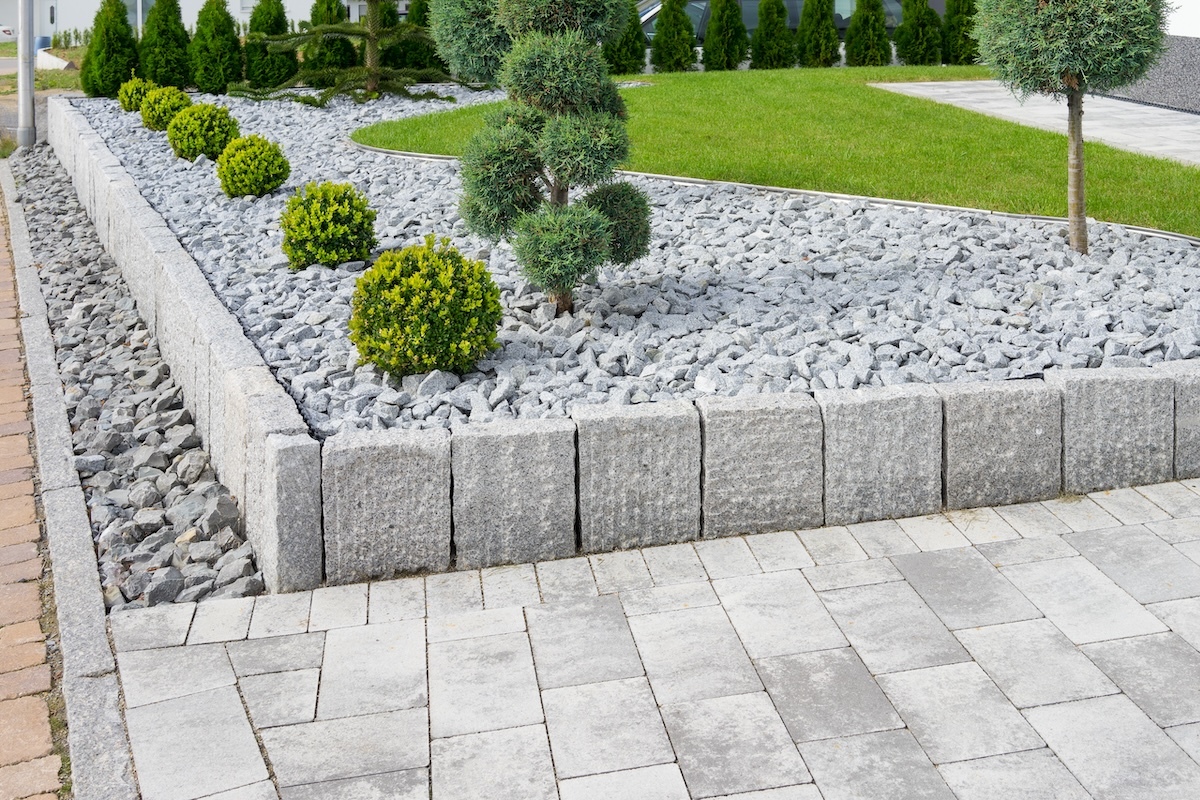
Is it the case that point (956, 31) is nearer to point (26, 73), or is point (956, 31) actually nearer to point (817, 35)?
point (817, 35)

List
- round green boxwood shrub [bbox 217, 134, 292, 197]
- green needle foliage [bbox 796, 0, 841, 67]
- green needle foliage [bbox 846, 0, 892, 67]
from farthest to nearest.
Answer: green needle foliage [bbox 796, 0, 841, 67] < green needle foliage [bbox 846, 0, 892, 67] < round green boxwood shrub [bbox 217, 134, 292, 197]

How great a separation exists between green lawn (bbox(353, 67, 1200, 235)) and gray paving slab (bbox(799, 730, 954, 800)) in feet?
11.8

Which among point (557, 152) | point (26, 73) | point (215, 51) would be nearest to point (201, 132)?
point (26, 73)

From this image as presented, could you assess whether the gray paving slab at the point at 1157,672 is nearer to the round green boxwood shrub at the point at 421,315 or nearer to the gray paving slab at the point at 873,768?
the gray paving slab at the point at 873,768

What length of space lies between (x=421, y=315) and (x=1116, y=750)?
3026mm

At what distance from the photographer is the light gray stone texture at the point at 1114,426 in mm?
4820

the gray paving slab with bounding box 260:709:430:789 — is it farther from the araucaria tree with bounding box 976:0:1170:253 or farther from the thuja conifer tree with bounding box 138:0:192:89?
the thuja conifer tree with bounding box 138:0:192:89

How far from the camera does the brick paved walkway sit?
3.45m

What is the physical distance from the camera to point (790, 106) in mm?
12570

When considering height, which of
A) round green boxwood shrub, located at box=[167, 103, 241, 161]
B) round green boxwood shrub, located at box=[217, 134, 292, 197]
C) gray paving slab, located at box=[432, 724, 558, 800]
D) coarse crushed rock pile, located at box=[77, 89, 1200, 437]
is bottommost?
gray paving slab, located at box=[432, 724, 558, 800]

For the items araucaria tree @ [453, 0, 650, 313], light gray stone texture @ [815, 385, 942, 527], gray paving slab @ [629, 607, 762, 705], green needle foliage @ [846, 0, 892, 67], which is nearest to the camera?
gray paving slab @ [629, 607, 762, 705]

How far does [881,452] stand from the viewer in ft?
15.4

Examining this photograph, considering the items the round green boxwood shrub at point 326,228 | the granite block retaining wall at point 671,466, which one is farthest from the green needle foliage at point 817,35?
the granite block retaining wall at point 671,466

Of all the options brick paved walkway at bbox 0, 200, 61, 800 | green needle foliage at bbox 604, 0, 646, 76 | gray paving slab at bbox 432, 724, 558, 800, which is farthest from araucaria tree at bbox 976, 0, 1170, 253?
green needle foliage at bbox 604, 0, 646, 76
